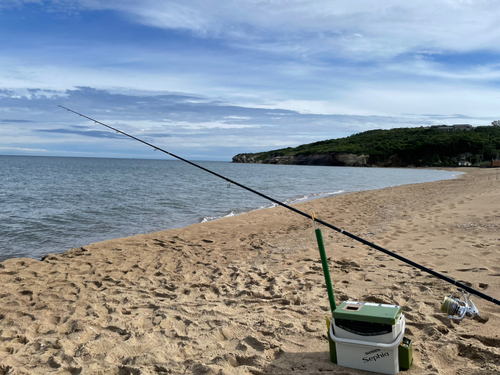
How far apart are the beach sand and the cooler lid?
0.53 metres

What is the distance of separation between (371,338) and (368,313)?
21 cm

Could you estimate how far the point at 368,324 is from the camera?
111 inches

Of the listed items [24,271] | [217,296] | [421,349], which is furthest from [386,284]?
[24,271]

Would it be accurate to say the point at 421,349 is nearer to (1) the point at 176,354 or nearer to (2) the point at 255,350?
(2) the point at 255,350

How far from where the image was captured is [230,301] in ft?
15.7

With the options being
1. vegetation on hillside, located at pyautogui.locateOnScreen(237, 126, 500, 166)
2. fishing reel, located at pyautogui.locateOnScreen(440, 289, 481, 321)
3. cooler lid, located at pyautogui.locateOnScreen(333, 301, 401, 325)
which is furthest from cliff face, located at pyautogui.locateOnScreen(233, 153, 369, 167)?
cooler lid, located at pyautogui.locateOnScreen(333, 301, 401, 325)

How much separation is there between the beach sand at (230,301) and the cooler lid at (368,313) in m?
0.53

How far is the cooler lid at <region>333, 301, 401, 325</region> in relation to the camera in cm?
272

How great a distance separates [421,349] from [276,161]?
379 ft

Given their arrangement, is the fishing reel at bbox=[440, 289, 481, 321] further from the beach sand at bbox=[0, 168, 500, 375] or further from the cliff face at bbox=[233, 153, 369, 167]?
the cliff face at bbox=[233, 153, 369, 167]

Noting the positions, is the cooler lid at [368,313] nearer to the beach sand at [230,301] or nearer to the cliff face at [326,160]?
the beach sand at [230,301]

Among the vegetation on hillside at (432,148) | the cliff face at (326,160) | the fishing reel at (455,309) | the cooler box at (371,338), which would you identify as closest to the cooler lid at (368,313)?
the cooler box at (371,338)

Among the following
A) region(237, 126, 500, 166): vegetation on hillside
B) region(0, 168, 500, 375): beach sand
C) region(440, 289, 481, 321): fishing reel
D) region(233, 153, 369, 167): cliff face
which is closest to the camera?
region(0, 168, 500, 375): beach sand

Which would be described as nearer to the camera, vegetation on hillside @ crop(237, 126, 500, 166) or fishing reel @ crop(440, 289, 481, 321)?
fishing reel @ crop(440, 289, 481, 321)
